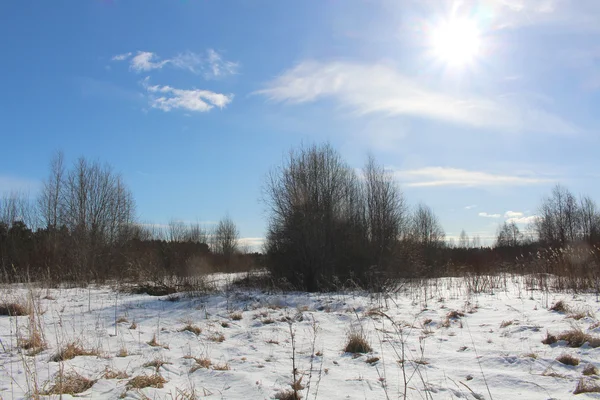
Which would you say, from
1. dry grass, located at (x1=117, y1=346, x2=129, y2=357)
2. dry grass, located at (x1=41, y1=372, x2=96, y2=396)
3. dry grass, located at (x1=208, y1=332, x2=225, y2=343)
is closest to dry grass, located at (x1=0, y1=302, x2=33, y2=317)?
dry grass, located at (x1=117, y1=346, x2=129, y2=357)

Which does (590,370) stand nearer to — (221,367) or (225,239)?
(221,367)

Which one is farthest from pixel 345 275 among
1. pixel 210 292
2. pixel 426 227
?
pixel 426 227

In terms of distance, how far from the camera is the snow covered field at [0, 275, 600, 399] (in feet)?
11.8

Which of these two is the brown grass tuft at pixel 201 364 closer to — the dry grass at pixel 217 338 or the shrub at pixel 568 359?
the dry grass at pixel 217 338

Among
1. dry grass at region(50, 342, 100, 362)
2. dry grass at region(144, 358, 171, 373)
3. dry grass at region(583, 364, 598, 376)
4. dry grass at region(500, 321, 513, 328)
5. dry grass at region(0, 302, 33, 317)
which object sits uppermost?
dry grass at region(0, 302, 33, 317)

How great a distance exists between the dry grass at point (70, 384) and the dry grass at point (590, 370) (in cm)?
510

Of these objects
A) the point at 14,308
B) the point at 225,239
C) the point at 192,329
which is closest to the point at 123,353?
the point at 192,329

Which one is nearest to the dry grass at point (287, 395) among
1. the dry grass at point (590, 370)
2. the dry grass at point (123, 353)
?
the dry grass at point (123, 353)

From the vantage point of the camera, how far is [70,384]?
3.46 meters

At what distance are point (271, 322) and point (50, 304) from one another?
559cm

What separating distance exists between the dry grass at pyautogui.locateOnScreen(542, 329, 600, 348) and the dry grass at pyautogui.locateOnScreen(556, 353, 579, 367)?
28.0 inches

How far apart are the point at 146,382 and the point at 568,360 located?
468 centimetres

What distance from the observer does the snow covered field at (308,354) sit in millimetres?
3590

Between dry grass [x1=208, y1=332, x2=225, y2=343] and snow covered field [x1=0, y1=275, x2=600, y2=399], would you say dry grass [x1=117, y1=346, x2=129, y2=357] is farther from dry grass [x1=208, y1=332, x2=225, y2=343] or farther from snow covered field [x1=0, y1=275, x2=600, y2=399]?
dry grass [x1=208, y1=332, x2=225, y2=343]
